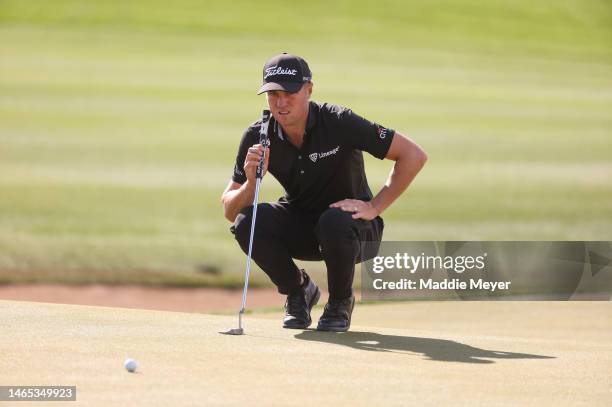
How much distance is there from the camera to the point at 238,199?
5516mm

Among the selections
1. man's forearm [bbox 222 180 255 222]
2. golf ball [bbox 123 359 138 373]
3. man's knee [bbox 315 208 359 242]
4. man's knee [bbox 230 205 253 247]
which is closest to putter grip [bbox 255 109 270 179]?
man's forearm [bbox 222 180 255 222]

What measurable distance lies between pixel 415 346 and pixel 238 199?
3.82ft

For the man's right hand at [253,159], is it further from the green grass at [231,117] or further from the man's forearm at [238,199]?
the green grass at [231,117]

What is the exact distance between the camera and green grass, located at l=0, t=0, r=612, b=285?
11984mm

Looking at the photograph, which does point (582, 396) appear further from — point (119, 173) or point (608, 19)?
point (608, 19)

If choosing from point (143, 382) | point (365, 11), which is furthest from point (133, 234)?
point (365, 11)

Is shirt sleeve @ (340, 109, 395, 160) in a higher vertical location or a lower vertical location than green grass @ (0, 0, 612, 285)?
lower

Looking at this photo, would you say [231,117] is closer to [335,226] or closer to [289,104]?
[289,104]

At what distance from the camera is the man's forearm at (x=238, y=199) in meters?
5.44

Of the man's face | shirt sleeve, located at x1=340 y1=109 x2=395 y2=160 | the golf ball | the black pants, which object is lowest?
the golf ball

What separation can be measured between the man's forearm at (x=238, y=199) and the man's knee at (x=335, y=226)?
15.8 inches

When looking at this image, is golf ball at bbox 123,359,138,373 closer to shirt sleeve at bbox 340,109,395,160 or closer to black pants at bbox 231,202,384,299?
black pants at bbox 231,202,384,299

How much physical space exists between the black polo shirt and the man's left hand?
202 mm

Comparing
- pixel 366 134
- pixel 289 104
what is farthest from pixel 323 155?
pixel 289 104
